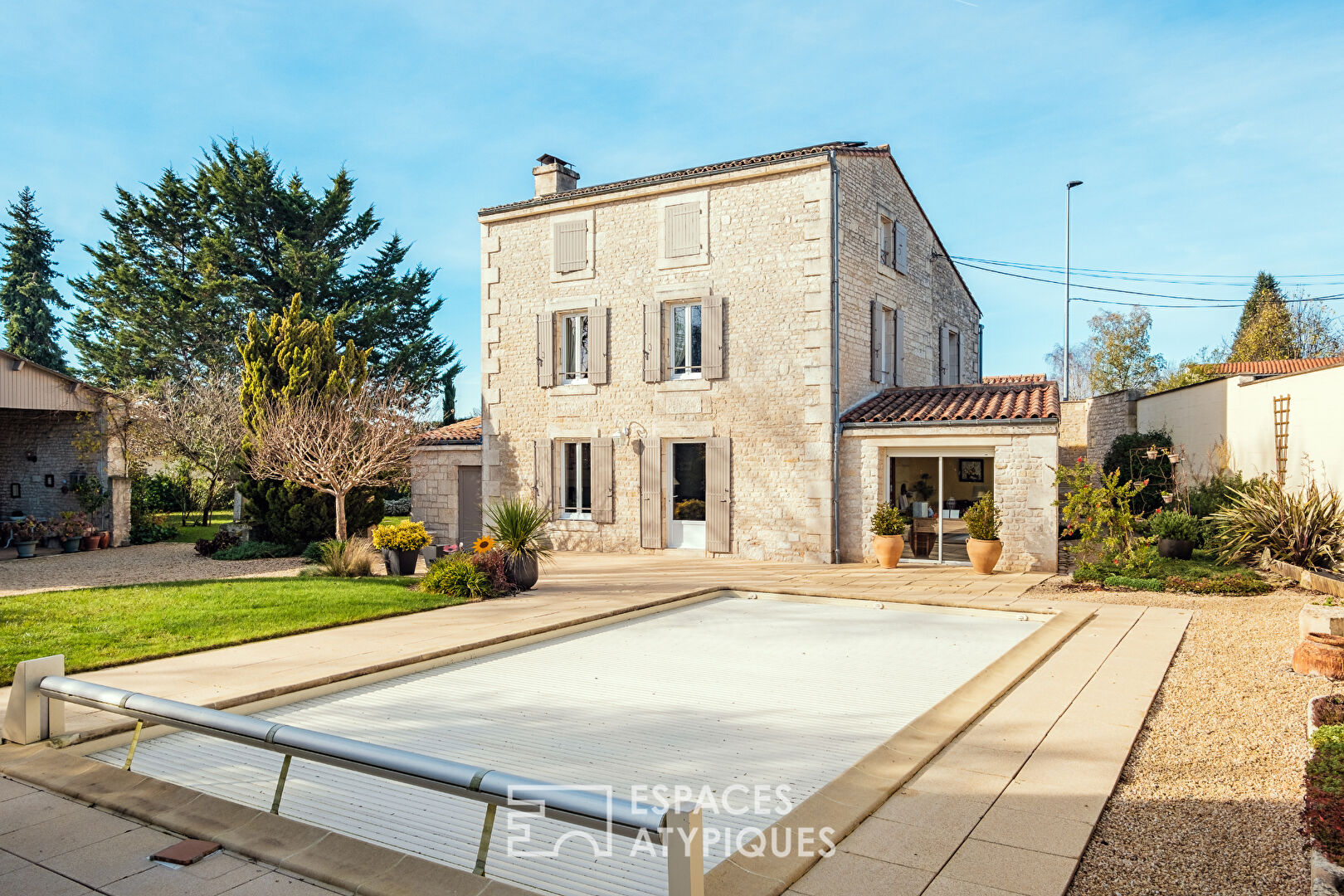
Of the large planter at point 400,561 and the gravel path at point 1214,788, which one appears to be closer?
the gravel path at point 1214,788

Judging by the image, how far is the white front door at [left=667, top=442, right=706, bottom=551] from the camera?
46.5 feet

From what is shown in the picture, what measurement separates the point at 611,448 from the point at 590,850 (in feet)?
37.6

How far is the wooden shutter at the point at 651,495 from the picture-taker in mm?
14164

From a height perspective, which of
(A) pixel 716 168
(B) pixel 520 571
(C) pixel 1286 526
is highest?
(A) pixel 716 168

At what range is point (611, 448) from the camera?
1456cm

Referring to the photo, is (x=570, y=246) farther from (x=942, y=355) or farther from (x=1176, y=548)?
(x=1176, y=548)

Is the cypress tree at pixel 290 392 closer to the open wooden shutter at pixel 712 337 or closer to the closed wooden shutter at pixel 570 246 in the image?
the closed wooden shutter at pixel 570 246

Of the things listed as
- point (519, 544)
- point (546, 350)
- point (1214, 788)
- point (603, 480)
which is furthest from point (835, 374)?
point (1214, 788)

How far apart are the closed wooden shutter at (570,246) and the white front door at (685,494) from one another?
3972 mm

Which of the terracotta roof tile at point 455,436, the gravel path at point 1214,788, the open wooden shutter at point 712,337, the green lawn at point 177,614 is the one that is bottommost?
the gravel path at point 1214,788

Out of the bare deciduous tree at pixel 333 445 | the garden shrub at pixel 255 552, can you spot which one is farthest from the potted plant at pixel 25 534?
the bare deciduous tree at pixel 333 445

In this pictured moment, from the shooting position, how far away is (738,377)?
1365 cm

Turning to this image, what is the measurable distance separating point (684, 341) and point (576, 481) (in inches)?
135

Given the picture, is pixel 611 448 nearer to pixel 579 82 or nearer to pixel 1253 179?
pixel 579 82
